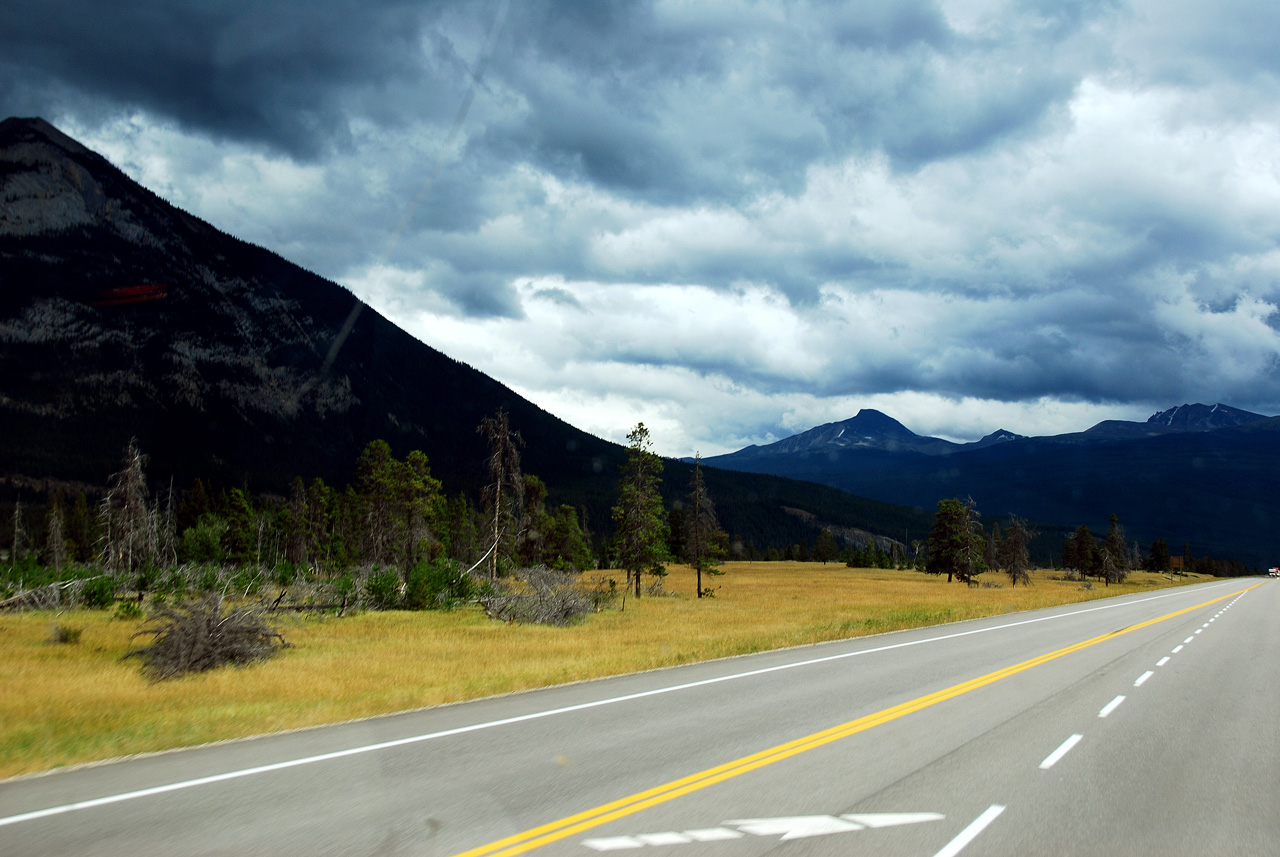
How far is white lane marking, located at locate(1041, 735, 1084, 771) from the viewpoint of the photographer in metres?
8.28

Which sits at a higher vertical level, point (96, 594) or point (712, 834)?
point (96, 594)

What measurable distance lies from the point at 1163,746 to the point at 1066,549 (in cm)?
12913

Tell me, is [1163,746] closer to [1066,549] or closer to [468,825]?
[468,825]


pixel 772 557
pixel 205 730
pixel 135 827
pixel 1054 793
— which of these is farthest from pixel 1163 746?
pixel 772 557

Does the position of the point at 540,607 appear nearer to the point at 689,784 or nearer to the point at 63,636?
the point at 63,636

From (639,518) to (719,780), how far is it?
41.5m

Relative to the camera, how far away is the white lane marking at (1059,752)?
8277 mm

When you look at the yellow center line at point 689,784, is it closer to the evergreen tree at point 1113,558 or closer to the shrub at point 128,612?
the shrub at point 128,612

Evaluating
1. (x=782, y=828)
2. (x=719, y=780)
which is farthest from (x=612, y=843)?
(x=719, y=780)

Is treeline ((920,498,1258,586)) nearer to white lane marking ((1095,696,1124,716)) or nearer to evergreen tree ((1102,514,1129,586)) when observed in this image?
evergreen tree ((1102,514,1129,586))

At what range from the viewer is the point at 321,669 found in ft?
52.4

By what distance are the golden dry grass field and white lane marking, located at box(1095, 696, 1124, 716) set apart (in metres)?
8.26

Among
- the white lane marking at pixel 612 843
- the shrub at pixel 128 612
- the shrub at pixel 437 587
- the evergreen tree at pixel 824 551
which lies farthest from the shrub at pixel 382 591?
the evergreen tree at pixel 824 551

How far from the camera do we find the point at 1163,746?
9320mm
